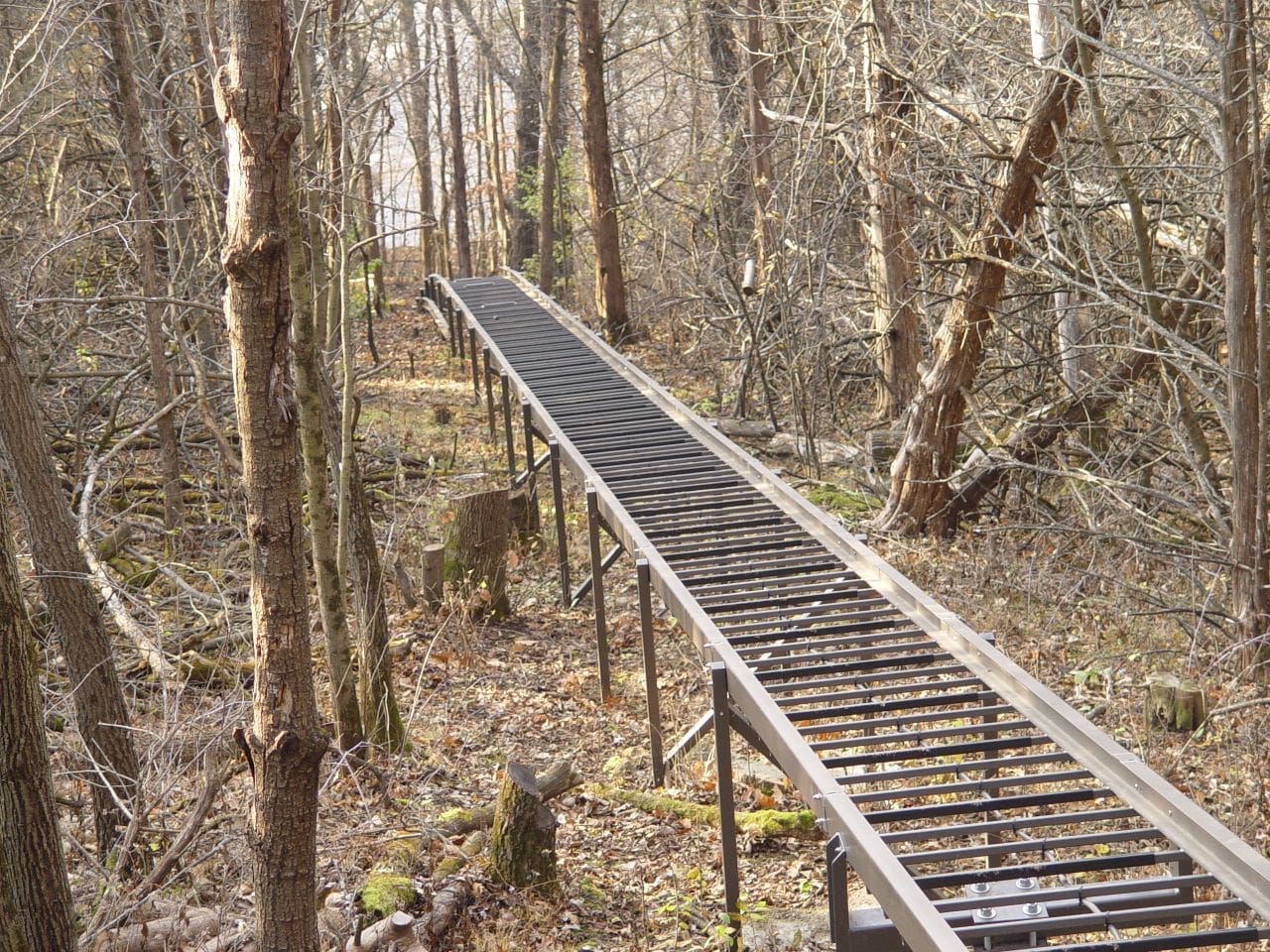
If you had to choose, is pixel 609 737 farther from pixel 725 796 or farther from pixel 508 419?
pixel 508 419

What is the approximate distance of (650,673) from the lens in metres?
7.77

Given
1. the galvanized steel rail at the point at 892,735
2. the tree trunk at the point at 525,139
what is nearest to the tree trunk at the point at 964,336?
the galvanized steel rail at the point at 892,735

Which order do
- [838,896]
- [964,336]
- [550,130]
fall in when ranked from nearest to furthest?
[838,896]
[964,336]
[550,130]

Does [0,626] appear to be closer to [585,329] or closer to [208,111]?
[208,111]

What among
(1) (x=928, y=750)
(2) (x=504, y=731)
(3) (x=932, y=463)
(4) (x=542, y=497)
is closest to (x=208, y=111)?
(4) (x=542, y=497)

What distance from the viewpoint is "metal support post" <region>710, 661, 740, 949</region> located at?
19.7 ft

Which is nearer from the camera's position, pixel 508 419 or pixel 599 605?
pixel 599 605

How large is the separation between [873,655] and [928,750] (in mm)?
1660

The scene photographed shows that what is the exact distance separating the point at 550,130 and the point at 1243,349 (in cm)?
1473

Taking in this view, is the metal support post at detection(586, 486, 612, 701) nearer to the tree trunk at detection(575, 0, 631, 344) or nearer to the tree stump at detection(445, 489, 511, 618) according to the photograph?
the tree stump at detection(445, 489, 511, 618)

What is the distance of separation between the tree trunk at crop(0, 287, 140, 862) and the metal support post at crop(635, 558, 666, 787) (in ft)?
9.88

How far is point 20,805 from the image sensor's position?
13.6ft

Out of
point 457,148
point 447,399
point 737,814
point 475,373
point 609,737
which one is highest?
point 457,148

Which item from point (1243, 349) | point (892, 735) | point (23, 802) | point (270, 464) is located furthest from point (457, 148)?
point (23, 802)
